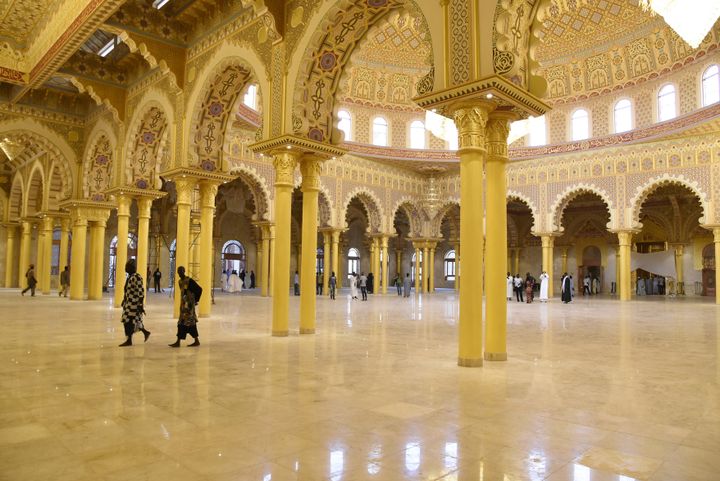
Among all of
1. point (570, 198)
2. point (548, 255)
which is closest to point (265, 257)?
point (548, 255)

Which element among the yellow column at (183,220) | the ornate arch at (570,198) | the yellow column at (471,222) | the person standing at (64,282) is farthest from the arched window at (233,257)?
the yellow column at (471,222)

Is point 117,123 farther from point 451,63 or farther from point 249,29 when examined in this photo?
point 451,63

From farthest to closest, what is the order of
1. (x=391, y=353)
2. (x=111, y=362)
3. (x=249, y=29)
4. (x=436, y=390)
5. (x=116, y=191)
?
1. (x=116, y=191)
2. (x=249, y=29)
3. (x=391, y=353)
4. (x=111, y=362)
5. (x=436, y=390)

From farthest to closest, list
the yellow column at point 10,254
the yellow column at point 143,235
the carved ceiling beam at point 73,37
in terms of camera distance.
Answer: the yellow column at point 10,254 → the yellow column at point 143,235 → the carved ceiling beam at point 73,37

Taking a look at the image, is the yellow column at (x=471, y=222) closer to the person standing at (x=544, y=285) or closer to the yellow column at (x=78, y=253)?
the person standing at (x=544, y=285)

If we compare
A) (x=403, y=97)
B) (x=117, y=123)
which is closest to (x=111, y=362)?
(x=117, y=123)

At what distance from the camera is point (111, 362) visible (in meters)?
5.86

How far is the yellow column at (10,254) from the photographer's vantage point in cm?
2638

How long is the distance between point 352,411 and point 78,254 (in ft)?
51.9

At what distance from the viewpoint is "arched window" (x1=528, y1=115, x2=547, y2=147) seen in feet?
74.4

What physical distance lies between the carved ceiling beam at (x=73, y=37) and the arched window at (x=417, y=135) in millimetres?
15227

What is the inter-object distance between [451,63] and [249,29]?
16.5 feet

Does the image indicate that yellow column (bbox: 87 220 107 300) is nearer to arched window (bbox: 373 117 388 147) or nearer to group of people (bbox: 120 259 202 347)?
group of people (bbox: 120 259 202 347)

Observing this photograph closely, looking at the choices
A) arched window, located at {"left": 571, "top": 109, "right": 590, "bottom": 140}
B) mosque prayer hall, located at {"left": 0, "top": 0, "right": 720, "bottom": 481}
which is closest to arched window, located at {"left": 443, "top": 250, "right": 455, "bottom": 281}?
mosque prayer hall, located at {"left": 0, "top": 0, "right": 720, "bottom": 481}
